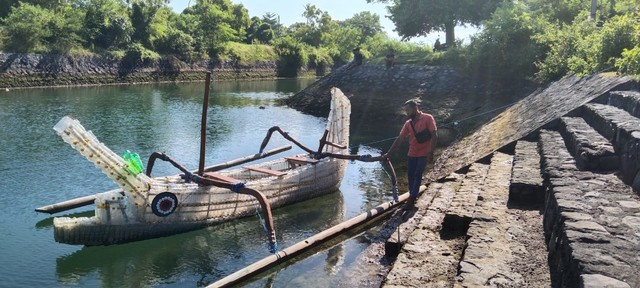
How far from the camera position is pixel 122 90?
44594 mm

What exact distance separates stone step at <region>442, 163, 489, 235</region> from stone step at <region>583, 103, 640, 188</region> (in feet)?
7.91

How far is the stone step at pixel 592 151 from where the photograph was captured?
8047mm

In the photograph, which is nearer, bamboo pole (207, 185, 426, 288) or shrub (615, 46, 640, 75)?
bamboo pole (207, 185, 426, 288)

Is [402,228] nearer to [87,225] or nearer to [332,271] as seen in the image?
[332,271]

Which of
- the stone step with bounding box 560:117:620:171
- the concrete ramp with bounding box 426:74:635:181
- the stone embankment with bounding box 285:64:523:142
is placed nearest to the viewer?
the stone step with bounding box 560:117:620:171

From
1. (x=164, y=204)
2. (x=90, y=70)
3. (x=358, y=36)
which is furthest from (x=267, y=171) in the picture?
(x=358, y=36)

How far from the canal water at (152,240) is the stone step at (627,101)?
606 cm

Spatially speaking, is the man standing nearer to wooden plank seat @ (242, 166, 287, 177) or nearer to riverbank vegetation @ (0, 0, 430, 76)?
wooden plank seat @ (242, 166, 287, 177)

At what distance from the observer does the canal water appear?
373 inches

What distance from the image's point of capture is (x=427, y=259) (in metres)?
7.54

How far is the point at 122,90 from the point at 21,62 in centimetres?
832

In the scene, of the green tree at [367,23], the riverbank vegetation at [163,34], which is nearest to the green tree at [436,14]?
the riverbank vegetation at [163,34]

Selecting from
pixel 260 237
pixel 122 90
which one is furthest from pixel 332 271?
pixel 122 90

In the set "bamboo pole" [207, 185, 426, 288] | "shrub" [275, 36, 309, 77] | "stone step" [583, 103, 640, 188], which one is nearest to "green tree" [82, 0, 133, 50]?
"shrub" [275, 36, 309, 77]
